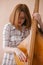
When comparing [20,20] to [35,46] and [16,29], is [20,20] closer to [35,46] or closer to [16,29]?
[16,29]

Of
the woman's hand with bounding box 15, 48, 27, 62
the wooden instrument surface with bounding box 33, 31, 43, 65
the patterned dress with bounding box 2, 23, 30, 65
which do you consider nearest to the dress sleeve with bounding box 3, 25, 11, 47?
the patterned dress with bounding box 2, 23, 30, 65

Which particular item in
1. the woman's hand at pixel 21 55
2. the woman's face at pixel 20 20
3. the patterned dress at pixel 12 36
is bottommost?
the woman's hand at pixel 21 55

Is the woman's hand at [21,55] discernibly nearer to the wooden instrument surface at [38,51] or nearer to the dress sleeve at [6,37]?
the wooden instrument surface at [38,51]

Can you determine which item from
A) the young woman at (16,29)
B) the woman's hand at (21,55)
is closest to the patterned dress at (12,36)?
the young woman at (16,29)

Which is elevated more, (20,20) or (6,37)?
(20,20)

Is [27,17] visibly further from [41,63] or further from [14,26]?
[41,63]

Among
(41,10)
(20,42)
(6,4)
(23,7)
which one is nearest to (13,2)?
(6,4)

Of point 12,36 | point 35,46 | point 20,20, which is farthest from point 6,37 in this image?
point 35,46

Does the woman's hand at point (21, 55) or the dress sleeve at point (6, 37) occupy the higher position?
the dress sleeve at point (6, 37)

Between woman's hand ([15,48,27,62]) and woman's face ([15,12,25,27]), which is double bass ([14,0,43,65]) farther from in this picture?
woman's face ([15,12,25,27])

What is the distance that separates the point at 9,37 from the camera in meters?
1.49

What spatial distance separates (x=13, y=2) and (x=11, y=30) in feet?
2.99

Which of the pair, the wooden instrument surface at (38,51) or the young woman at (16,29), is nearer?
the wooden instrument surface at (38,51)

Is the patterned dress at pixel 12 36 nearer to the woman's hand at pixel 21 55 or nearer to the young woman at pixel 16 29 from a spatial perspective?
the young woman at pixel 16 29
